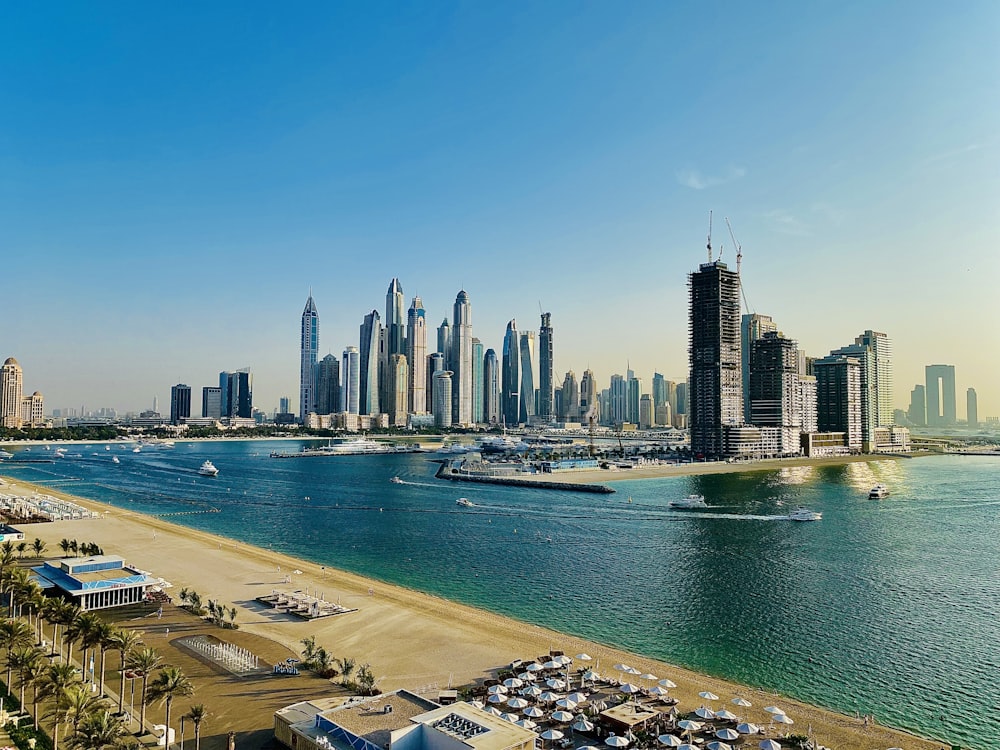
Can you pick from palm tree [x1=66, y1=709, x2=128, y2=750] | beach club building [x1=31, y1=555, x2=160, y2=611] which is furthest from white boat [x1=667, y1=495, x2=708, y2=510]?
palm tree [x1=66, y1=709, x2=128, y2=750]

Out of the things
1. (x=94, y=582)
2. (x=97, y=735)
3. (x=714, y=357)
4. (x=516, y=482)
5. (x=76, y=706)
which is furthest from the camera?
(x=714, y=357)

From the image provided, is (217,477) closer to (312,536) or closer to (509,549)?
(312,536)

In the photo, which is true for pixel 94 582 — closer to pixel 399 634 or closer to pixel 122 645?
pixel 122 645

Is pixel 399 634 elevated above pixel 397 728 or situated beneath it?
situated beneath

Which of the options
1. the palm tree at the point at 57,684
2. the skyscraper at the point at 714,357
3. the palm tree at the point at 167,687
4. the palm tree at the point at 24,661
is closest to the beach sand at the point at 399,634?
the palm tree at the point at 167,687

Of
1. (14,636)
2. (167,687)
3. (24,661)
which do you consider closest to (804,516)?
(167,687)

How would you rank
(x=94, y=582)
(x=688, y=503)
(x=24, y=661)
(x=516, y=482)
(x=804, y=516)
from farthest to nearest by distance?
1. (x=516, y=482)
2. (x=688, y=503)
3. (x=804, y=516)
4. (x=94, y=582)
5. (x=24, y=661)

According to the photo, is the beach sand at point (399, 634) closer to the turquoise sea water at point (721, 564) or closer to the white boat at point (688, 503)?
the turquoise sea water at point (721, 564)

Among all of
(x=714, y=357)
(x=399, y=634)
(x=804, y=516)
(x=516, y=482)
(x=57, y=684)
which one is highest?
(x=714, y=357)
